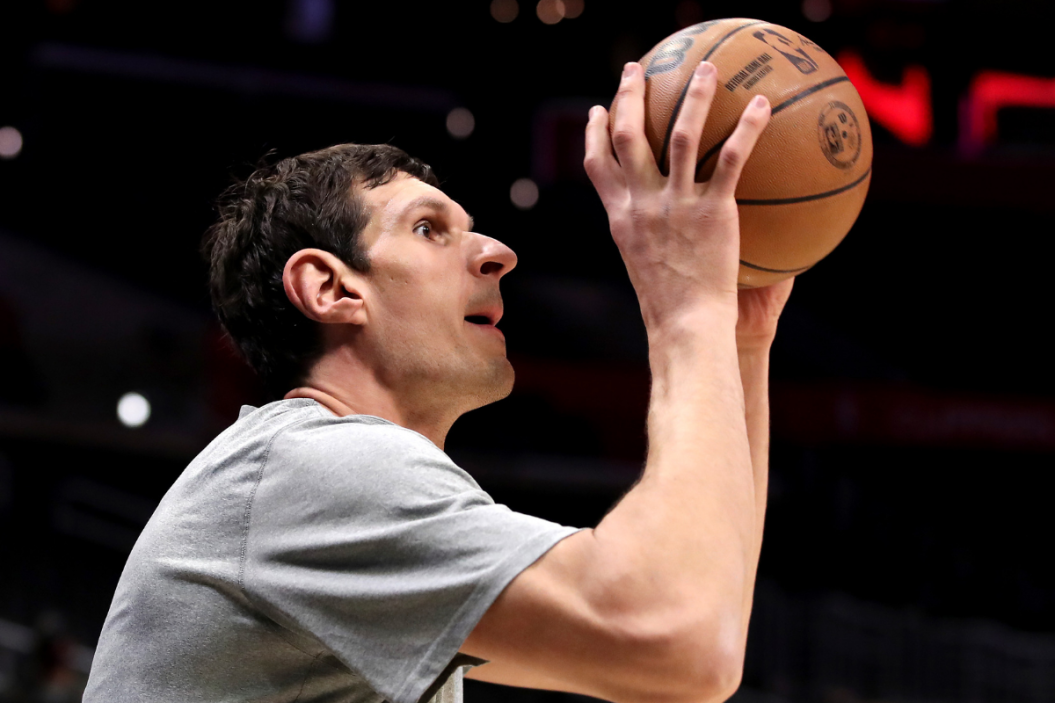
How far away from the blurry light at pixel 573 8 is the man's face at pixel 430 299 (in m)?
10.0

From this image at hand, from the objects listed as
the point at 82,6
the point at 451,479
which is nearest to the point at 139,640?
the point at 451,479

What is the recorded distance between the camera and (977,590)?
304 inches

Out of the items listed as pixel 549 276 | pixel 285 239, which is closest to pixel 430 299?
pixel 285 239

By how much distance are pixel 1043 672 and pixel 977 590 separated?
1.51m

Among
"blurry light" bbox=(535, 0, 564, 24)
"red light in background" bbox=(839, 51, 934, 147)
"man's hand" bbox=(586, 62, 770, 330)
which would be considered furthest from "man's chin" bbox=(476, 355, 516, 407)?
"blurry light" bbox=(535, 0, 564, 24)

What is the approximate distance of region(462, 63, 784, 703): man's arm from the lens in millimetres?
1155

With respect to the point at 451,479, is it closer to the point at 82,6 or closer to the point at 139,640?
the point at 139,640

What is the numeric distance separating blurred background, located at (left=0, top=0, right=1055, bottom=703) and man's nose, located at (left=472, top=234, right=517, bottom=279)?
5.76 metres

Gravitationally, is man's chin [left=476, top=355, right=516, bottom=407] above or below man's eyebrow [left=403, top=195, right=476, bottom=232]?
below

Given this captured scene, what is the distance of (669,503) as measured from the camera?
1.23 meters

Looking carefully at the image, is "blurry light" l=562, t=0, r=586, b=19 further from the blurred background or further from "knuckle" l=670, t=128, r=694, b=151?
"knuckle" l=670, t=128, r=694, b=151

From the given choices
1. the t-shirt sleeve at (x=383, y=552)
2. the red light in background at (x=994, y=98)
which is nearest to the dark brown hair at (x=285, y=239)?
the t-shirt sleeve at (x=383, y=552)

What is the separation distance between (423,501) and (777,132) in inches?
33.8

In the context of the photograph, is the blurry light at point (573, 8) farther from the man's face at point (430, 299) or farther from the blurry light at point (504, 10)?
the man's face at point (430, 299)
